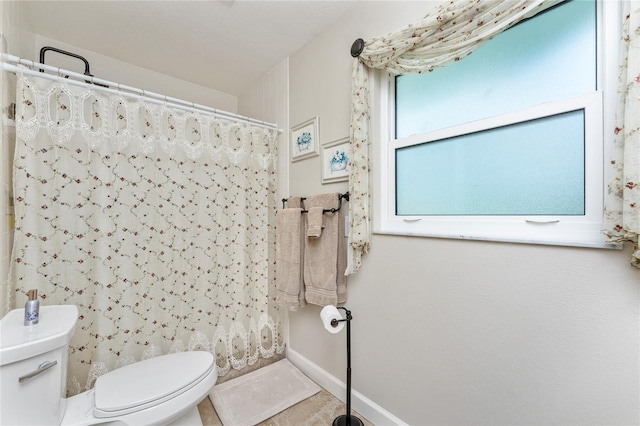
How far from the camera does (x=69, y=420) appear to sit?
3.44 feet

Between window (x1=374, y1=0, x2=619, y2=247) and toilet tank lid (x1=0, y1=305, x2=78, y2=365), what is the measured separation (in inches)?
57.0

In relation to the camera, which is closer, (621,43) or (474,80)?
(621,43)

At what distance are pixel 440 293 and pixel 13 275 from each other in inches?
79.3

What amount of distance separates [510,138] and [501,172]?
5.5 inches

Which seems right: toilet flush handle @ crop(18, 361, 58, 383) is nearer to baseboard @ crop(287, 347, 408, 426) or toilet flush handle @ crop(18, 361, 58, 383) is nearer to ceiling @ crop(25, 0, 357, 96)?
baseboard @ crop(287, 347, 408, 426)

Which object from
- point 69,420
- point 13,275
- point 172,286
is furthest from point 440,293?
point 13,275

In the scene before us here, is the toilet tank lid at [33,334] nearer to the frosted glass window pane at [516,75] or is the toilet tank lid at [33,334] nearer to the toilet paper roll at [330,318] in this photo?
the toilet paper roll at [330,318]

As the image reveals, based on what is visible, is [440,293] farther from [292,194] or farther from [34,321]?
[34,321]

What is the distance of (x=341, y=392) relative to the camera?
1606mm

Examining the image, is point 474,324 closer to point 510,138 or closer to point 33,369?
point 510,138

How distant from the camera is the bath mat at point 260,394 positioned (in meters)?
1.49

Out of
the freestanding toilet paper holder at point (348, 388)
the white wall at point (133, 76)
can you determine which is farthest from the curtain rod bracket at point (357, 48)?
the white wall at point (133, 76)

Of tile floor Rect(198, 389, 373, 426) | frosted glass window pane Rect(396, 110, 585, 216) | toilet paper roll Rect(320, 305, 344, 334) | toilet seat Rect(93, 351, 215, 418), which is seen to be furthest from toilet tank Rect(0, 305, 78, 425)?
frosted glass window pane Rect(396, 110, 585, 216)

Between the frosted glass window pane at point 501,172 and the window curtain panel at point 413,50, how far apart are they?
235mm
